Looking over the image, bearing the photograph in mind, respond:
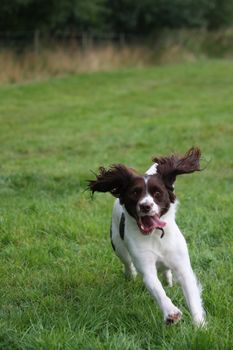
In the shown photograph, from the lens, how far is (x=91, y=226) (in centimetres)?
621

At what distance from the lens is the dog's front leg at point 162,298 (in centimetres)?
374

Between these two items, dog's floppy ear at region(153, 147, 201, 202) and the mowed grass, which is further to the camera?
dog's floppy ear at region(153, 147, 201, 202)

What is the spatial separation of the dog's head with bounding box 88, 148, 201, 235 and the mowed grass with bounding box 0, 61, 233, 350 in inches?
24.0

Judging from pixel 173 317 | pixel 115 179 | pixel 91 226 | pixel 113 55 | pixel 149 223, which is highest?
pixel 115 179

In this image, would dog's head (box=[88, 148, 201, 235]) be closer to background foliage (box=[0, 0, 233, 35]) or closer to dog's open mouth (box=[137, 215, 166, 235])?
dog's open mouth (box=[137, 215, 166, 235])

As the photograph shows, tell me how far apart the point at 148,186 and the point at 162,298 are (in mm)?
664

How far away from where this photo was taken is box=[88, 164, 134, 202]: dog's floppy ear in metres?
4.20

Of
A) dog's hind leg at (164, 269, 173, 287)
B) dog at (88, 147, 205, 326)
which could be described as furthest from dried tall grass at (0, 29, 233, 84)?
dog at (88, 147, 205, 326)

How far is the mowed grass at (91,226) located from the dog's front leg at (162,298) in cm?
6

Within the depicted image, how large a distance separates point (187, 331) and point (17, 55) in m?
22.4

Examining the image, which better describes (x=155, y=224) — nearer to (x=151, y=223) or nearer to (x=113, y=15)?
(x=151, y=223)

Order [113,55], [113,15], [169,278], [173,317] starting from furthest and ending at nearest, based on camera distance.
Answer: [113,15] < [113,55] < [169,278] < [173,317]

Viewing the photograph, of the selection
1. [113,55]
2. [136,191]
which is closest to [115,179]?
[136,191]

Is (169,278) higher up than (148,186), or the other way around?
(148,186)
